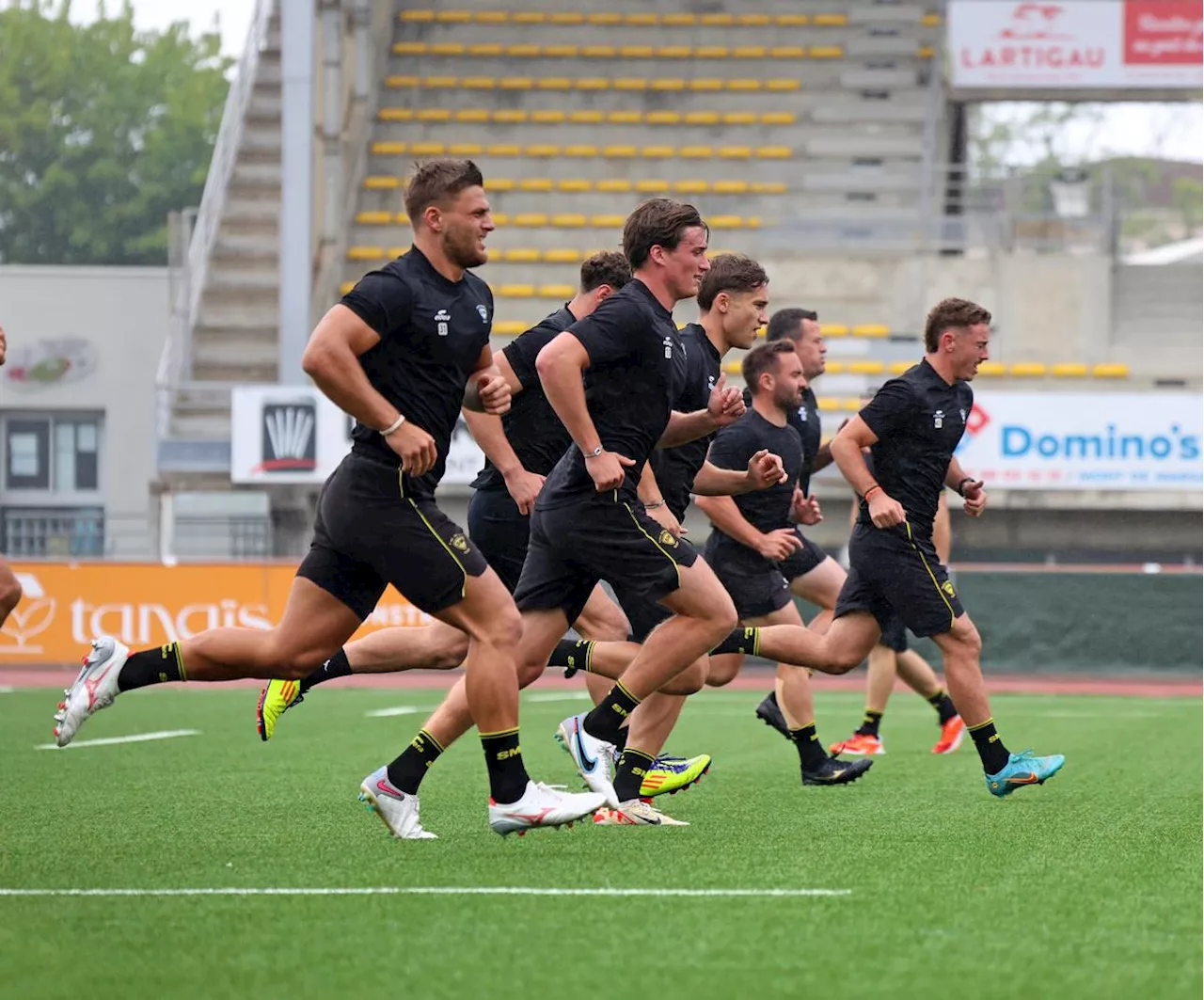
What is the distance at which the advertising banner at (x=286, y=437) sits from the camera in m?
24.3

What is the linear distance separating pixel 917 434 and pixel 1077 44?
21944 millimetres

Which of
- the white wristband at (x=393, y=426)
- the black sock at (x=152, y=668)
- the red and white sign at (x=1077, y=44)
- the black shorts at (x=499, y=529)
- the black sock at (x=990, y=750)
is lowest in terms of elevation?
the black sock at (x=990, y=750)

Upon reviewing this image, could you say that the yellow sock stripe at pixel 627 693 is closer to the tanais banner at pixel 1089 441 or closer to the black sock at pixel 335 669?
the black sock at pixel 335 669

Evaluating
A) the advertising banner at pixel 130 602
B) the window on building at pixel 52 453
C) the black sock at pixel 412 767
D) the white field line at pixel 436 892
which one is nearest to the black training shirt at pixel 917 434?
the black sock at pixel 412 767

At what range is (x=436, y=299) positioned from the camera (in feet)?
21.5

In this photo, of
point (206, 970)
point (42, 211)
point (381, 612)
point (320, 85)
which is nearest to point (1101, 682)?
point (381, 612)

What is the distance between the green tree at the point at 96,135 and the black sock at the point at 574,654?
54.6m

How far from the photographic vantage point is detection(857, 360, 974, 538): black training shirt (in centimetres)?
898

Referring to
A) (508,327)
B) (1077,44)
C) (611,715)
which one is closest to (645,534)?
(611,715)

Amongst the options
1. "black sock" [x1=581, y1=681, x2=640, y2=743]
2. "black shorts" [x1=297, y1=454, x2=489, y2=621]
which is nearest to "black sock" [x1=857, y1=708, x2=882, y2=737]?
"black sock" [x1=581, y1=681, x2=640, y2=743]

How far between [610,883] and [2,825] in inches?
108

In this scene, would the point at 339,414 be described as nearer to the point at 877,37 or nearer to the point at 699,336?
the point at 877,37

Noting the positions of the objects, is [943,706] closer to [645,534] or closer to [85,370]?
[645,534]

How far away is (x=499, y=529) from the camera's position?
8.48m
